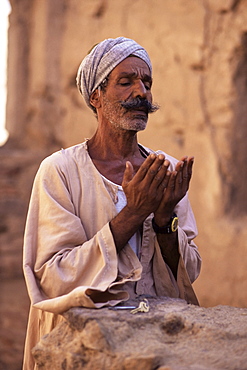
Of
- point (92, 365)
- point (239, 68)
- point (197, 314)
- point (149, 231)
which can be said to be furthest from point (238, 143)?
point (92, 365)

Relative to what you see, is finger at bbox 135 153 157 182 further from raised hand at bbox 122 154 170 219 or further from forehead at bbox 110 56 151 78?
forehead at bbox 110 56 151 78

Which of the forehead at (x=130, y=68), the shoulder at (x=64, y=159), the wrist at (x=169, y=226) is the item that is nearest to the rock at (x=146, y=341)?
the wrist at (x=169, y=226)

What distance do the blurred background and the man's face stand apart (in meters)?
2.62

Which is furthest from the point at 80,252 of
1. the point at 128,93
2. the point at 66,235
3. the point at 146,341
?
the point at 128,93

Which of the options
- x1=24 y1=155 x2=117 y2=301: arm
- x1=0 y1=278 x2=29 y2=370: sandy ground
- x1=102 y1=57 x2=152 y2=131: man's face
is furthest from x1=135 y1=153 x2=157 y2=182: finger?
x1=0 y1=278 x2=29 y2=370: sandy ground

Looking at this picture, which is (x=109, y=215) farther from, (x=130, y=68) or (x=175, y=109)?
(x=175, y=109)

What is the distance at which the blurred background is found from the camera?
538 cm

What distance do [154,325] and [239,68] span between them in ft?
11.4

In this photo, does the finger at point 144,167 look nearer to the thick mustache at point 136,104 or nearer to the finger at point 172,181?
the finger at point 172,181

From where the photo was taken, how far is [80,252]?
8.50 feet

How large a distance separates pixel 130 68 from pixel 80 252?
34.3 inches

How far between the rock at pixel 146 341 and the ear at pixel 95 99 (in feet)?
3.38

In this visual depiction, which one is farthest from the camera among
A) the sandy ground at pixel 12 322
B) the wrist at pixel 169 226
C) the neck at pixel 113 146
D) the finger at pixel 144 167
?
the sandy ground at pixel 12 322

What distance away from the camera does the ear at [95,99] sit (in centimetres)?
299
